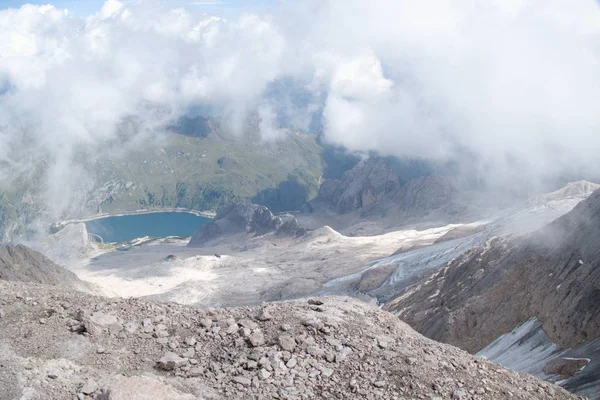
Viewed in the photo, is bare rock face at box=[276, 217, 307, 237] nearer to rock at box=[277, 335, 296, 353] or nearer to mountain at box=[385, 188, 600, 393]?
mountain at box=[385, 188, 600, 393]

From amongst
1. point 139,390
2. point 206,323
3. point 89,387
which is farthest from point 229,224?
point 139,390

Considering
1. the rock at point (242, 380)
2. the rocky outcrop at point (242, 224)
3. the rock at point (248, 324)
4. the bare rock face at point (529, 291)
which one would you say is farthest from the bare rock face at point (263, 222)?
the rock at point (242, 380)

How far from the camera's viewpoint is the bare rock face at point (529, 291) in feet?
140

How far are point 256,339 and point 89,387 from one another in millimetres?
5341

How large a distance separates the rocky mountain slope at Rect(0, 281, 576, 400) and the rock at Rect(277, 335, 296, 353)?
1.4 inches

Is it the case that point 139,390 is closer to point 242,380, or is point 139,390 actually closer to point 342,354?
point 242,380

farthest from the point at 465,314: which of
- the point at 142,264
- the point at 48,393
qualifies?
the point at 142,264

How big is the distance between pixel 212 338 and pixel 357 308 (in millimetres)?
6244

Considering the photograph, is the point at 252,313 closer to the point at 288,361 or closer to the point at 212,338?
the point at 212,338

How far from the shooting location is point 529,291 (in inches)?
1967

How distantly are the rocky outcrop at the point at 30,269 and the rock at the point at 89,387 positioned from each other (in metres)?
61.7

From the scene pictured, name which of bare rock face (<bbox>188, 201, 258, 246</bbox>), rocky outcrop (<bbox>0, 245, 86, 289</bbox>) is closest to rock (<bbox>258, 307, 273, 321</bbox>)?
rocky outcrop (<bbox>0, 245, 86, 289</bbox>)

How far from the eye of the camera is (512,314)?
49.1 meters

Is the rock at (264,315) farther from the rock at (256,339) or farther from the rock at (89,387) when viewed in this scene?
the rock at (89,387)
